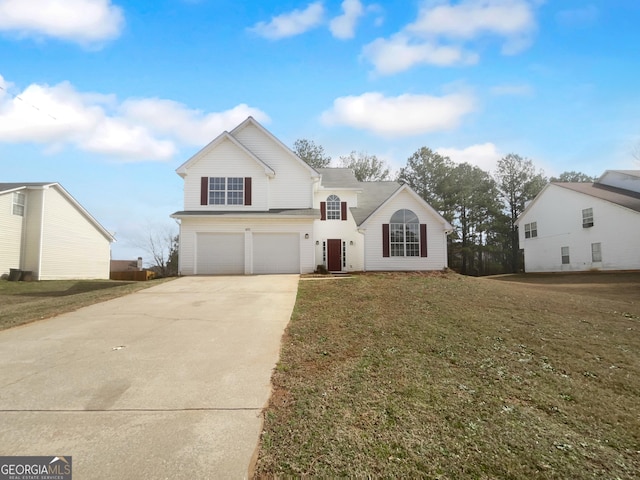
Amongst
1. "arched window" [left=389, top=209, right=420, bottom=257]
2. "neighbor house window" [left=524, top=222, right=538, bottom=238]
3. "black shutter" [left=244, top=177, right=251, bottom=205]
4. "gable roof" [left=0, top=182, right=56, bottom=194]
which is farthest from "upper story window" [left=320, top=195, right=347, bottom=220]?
"neighbor house window" [left=524, top=222, right=538, bottom=238]

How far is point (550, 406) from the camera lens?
437cm

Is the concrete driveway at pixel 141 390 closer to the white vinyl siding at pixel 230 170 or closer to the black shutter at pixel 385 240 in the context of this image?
the white vinyl siding at pixel 230 170

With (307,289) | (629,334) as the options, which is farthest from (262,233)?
(629,334)

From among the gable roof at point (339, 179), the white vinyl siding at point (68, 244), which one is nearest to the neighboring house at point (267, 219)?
the gable roof at point (339, 179)

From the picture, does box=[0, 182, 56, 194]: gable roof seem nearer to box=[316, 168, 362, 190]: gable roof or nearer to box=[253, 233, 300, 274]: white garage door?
box=[253, 233, 300, 274]: white garage door

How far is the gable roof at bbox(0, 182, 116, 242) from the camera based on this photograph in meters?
20.3

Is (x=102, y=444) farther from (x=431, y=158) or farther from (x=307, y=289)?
(x=431, y=158)

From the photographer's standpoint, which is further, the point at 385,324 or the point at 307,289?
A: the point at 307,289

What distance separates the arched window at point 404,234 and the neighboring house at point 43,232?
20.4 meters

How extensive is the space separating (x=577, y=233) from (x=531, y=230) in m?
5.13

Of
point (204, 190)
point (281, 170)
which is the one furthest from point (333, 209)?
point (204, 190)

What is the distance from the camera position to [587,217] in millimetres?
24844

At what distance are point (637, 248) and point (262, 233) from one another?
2258 centimetres

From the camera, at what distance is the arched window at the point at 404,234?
19.4 metres
